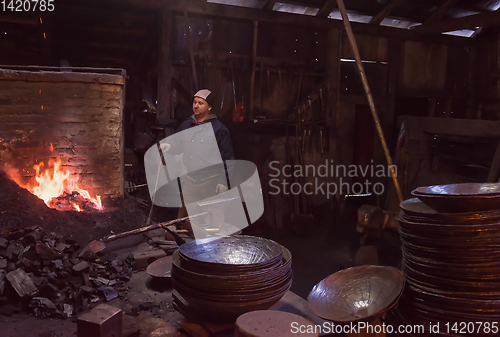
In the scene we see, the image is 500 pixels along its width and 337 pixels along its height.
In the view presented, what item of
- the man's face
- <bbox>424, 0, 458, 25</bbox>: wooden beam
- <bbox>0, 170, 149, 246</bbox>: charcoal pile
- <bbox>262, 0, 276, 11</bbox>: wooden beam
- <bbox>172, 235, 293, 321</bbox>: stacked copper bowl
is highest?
<bbox>424, 0, 458, 25</bbox>: wooden beam

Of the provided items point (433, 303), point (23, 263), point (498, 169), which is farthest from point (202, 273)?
point (498, 169)

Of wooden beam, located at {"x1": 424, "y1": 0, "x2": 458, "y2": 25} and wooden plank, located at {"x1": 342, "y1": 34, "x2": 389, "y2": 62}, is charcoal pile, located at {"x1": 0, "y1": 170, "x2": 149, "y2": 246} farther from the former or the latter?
wooden beam, located at {"x1": 424, "y1": 0, "x2": 458, "y2": 25}

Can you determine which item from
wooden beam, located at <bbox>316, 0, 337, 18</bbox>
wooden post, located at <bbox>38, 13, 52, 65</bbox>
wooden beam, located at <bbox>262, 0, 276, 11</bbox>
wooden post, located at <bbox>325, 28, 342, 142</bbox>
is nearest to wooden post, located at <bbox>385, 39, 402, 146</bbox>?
wooden post, located at <bbox>325, 28, 342, 142</bbox>

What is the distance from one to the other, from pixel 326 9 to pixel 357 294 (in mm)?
7095

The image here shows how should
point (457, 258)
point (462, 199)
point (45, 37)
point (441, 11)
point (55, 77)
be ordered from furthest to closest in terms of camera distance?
point (441, 11) < point (45, 37) < point (55, 77) < point (457, 258) < point (462, 199)

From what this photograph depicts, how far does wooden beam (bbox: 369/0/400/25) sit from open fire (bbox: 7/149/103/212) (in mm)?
7050

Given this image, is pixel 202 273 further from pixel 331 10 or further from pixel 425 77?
pixel 425 77

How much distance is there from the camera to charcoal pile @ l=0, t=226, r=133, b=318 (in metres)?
3.20

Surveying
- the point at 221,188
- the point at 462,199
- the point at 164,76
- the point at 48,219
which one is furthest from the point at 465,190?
the point at 164,76

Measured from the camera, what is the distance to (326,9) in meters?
8.16

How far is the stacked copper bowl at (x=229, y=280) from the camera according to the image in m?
2.18

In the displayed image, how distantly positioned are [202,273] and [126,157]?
6.39 metres

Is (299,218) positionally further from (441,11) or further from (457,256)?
(457,256)

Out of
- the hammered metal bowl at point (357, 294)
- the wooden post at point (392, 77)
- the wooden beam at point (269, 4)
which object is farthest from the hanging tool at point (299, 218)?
the hammered metal bowl at point (357, 294)
